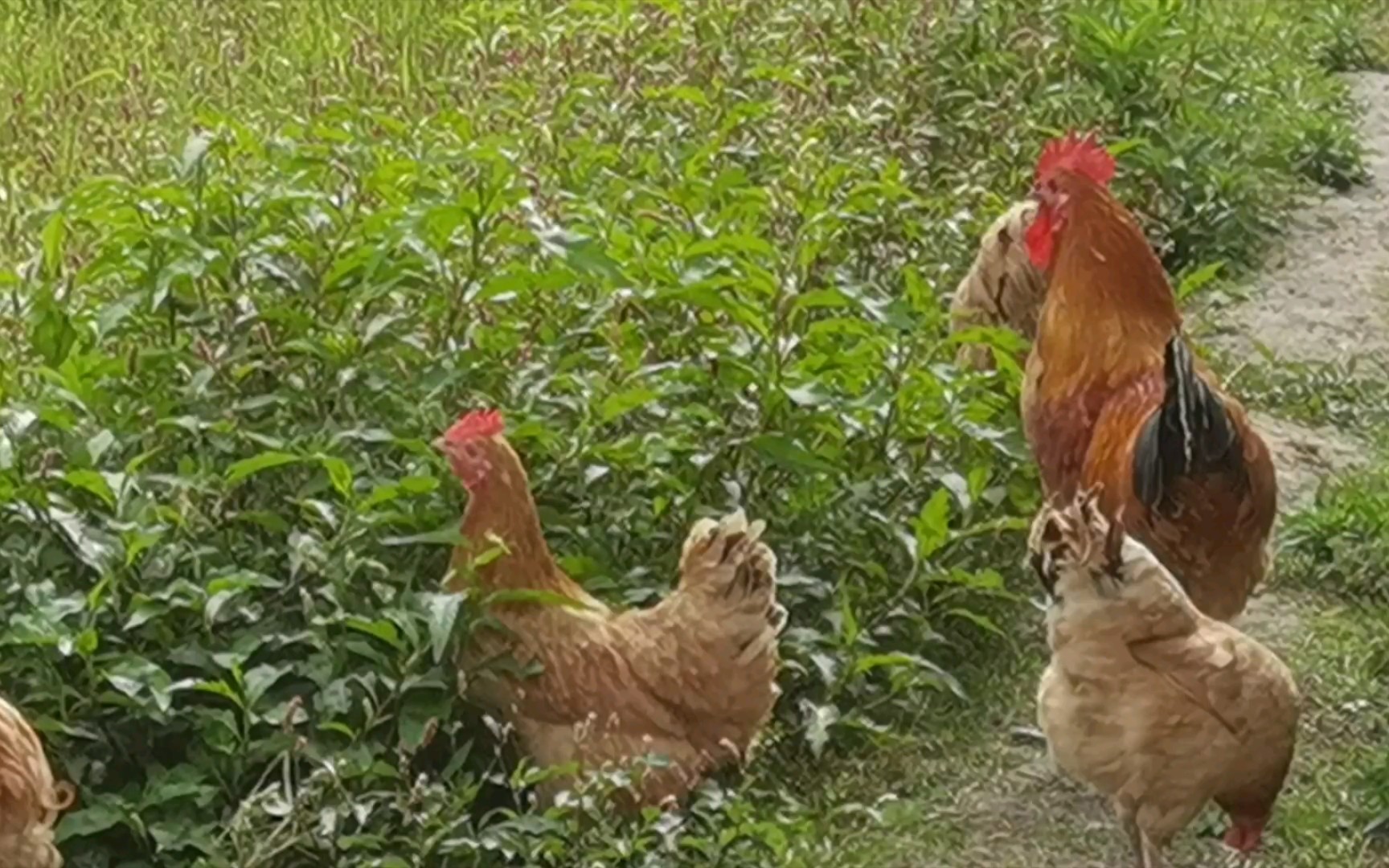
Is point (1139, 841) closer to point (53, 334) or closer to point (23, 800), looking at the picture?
point (23, 800)

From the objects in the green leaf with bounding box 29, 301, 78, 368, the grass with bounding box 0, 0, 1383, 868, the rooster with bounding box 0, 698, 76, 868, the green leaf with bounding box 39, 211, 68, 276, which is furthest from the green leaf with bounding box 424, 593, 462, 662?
the green leaf with bounding box 39, 211, 68, 276

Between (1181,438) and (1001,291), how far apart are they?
56.1 inches

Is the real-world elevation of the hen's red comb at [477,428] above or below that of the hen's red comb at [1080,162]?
below

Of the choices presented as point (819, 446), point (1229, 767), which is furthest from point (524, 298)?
point (1229, 767)

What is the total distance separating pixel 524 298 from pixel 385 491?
3.10 ft

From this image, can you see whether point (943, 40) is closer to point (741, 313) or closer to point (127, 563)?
point (741, 313)

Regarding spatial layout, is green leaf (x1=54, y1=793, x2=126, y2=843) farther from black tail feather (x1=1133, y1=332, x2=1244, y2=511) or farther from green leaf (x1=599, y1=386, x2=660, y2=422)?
black tail feather (x1=1133, y1=332, x2=1244, y2=511)

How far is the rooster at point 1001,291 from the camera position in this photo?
561 centimetres

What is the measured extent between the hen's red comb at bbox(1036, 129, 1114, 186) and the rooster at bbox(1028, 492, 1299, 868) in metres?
1.04

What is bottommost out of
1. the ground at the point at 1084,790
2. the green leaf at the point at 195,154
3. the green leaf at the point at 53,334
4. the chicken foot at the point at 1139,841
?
the ground at the point at 1084,790

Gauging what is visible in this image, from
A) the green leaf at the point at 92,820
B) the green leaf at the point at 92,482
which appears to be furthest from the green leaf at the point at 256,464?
the green leaf at the point at 92,820

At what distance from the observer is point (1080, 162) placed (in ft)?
16.0

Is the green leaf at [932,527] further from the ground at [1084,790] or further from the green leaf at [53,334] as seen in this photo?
the green leaf at [53,334]

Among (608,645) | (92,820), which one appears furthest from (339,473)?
(92,820)
